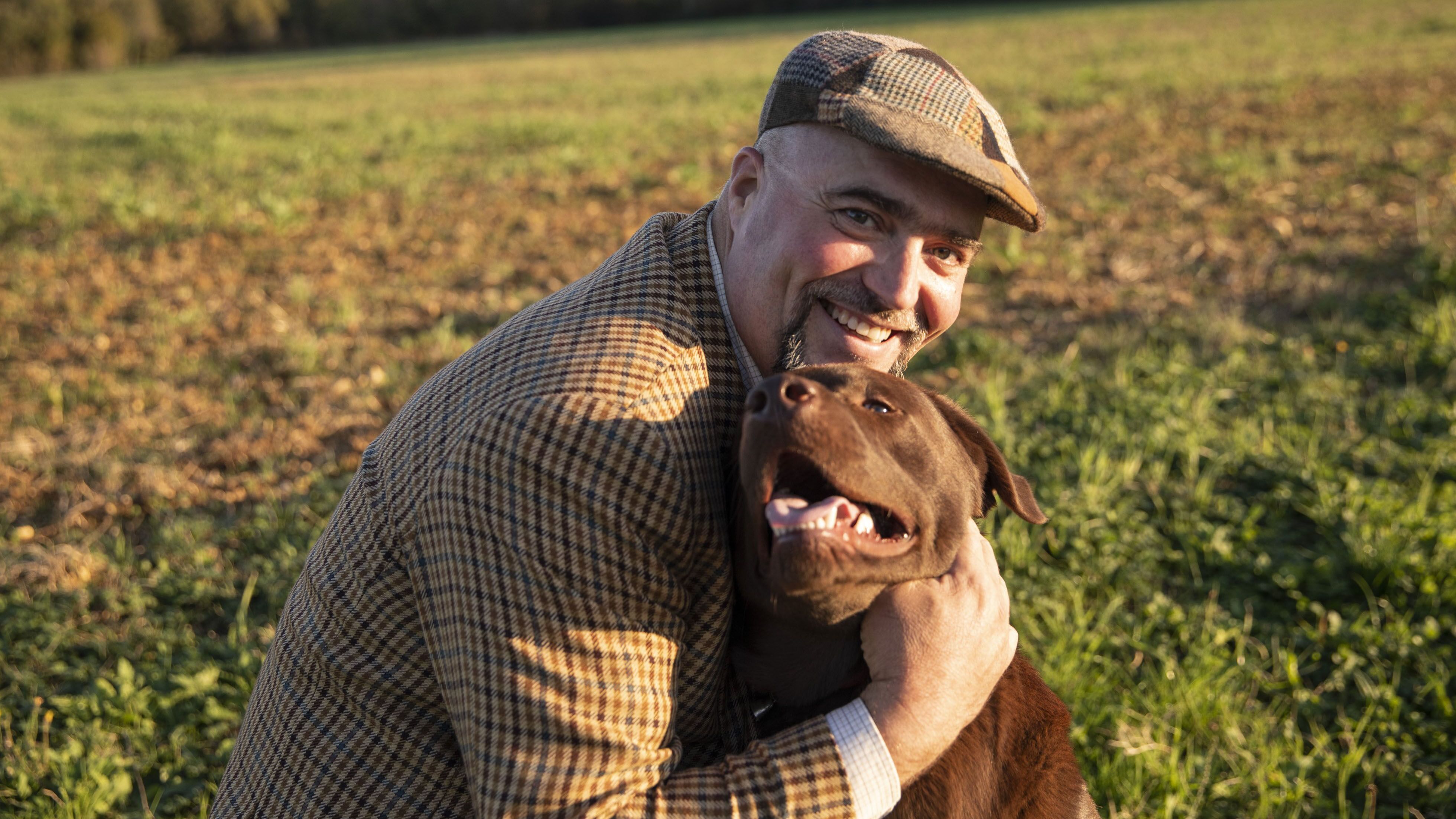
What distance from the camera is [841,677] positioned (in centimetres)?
232

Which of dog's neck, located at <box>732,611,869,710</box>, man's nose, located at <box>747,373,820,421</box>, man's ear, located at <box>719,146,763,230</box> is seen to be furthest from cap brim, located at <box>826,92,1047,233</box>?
dog's neck, located at <box>732,611,869,710</box>

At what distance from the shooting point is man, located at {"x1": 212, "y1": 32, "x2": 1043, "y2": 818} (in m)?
1.83

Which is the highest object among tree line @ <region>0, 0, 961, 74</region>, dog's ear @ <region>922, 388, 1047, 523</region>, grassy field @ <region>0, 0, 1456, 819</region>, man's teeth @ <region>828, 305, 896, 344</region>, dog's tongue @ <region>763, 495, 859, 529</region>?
tree line @ <region>0, 0, 961, 74</region>

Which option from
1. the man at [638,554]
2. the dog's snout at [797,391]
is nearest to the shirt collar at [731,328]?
the man at [638,554]

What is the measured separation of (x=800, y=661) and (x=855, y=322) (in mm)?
843

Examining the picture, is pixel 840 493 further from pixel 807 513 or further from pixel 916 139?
pixel 916 139

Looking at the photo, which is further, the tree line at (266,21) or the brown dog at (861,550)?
the tree line at (266,21)

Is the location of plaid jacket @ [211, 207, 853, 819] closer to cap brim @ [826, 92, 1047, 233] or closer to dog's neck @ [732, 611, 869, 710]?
dog's neck @ [732, 611, 869, 710]

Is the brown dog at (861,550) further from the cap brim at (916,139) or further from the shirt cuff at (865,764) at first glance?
the cap brim at (916,139)

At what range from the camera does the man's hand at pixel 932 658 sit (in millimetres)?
2053

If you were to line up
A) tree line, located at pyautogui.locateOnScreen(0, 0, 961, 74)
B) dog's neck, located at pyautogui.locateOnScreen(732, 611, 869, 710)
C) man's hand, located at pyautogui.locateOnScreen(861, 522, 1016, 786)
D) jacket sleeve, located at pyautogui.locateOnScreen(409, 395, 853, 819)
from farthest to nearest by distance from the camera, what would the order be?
1. tree line, located at pyautogui.locateOnScreen(0, 0, 961, 74)
2. dog's neck, located at pyautogui.locateOnScreen(732, 611, 869, 710)
3. man's hand, located at pyautogui.locateOnScreen(861, 522, 1016, 786)
4. jacket sleeve, located at pyautogui.locateOnScreen(409, 395, 853, 819)

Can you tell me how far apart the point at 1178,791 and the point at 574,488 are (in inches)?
87.6

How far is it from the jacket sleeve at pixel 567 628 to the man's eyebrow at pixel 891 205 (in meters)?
0.87

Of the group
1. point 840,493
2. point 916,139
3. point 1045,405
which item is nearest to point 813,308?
point 916,139
